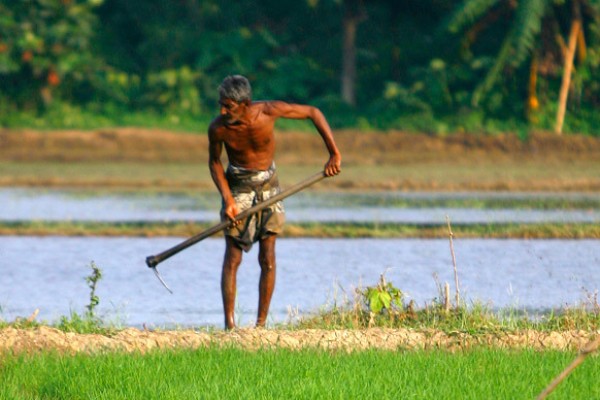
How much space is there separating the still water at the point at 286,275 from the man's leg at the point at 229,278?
1.29ft

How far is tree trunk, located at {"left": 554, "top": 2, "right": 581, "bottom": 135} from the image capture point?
23969 mm

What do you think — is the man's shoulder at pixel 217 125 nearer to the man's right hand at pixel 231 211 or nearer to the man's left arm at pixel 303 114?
the man's left arm at pixel 303 114

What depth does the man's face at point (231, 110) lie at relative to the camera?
818 centimetres

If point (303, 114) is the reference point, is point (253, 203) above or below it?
below

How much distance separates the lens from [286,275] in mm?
11352

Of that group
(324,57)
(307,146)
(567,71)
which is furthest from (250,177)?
(324,57)

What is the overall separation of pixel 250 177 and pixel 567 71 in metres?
16.6

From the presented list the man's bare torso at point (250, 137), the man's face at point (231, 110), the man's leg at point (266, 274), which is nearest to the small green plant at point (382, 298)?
the man's leg at point (266, 274)

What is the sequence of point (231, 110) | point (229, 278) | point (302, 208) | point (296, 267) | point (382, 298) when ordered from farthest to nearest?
point (302, 208)
point (296, 267)
point (229, 278)
point (231, 110)
point (382, 298)

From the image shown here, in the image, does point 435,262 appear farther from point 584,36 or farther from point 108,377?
point 584,36

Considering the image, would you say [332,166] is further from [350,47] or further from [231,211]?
[350,47]

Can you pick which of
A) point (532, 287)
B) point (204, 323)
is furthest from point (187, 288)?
point (532, 287)

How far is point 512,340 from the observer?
7.56 meters

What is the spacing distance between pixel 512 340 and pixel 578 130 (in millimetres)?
17665
